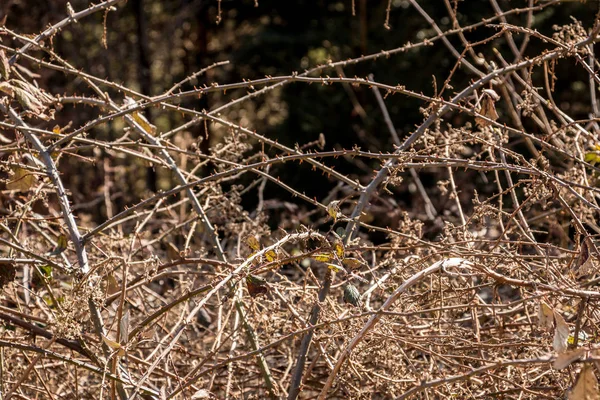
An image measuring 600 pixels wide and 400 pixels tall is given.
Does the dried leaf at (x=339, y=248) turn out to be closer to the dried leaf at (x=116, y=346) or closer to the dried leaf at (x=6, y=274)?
the dried leaf at (x=116, y=346)

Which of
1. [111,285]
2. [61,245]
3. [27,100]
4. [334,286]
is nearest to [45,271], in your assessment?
[61,245]

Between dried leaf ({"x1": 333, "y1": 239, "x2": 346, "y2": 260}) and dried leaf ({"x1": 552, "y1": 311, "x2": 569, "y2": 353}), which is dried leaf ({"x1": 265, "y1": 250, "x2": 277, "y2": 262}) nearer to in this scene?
dried leaf ({"x1": 333, "y1": 239, "x2": 346, "y2": 260})

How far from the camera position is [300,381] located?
170 cm

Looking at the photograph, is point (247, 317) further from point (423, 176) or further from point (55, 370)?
point (423, 176)

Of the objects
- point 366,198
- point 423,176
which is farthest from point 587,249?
point 423,176

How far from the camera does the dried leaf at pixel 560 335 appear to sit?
1.30 meters

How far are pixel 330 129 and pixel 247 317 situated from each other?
4.99m

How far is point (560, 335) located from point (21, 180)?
49.8 inches

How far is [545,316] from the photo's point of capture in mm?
1386

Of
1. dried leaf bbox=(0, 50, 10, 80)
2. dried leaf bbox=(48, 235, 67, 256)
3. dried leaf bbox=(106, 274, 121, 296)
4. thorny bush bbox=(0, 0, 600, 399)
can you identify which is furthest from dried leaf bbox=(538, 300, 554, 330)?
dried leaf bbox=(0, 50, 10, 80)

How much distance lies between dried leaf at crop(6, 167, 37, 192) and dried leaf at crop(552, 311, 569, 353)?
1.21 m

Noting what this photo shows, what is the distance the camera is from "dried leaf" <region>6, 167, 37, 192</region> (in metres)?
1.90

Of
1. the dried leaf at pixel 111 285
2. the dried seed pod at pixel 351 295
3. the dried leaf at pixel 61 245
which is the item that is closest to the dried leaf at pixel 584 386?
the dried seed pod at pixel 351 295

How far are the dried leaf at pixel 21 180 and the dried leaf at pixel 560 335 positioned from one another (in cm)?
121
